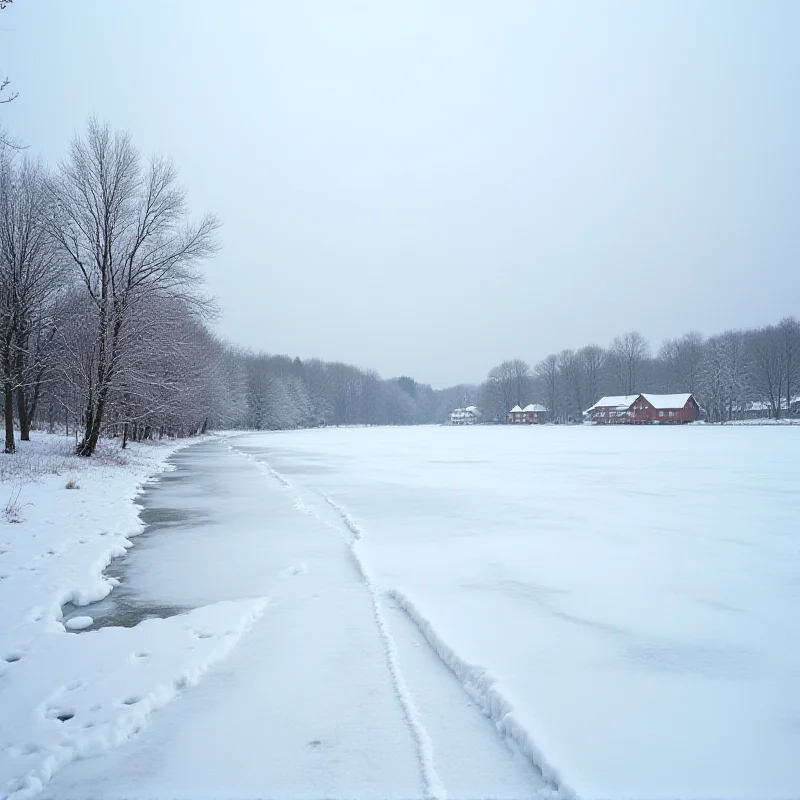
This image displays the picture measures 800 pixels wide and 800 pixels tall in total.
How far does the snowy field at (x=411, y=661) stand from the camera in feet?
10.0

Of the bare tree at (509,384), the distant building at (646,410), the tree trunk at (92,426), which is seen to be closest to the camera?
the tree trunk at (92,426)

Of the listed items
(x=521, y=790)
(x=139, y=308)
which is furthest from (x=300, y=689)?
(x=139, y=308)

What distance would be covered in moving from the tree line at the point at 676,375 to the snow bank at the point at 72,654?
290 ft

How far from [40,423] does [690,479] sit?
45775 mm

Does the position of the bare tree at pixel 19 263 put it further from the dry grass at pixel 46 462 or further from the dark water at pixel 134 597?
the dark water at pixel 134 597

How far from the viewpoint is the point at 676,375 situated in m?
105

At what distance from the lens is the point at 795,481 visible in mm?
15078

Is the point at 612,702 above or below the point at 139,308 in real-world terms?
below

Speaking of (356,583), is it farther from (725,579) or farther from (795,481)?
(795,481)

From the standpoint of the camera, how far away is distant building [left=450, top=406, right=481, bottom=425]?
165 metres

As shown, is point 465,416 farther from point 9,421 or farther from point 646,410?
point 9,421

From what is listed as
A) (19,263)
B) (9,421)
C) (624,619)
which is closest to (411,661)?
(624,619)

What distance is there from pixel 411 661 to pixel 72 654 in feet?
9.71

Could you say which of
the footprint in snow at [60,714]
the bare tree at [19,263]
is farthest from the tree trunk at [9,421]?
the footprint in snow at [60,714]
